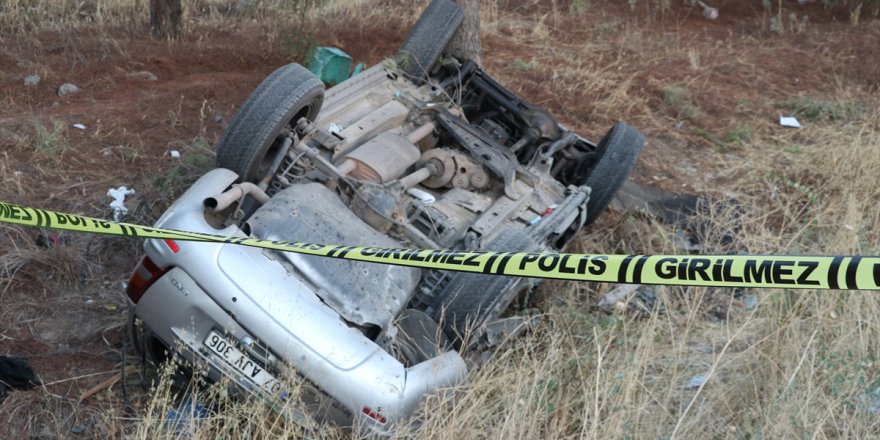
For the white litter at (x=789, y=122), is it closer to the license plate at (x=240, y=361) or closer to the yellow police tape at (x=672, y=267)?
the license plate at (x=240, y=361)

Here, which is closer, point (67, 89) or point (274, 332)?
point (274, 332)

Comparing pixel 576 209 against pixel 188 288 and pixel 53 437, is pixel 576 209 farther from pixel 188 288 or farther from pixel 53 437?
pixel 53 437

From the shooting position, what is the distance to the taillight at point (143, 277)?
378 cm

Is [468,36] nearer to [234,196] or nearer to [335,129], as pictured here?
[335,129]

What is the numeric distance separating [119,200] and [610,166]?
3.12 metres

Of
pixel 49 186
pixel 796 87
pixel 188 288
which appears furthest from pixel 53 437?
pixel 796 87

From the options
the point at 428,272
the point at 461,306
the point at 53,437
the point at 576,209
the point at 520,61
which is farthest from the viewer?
the point at 520,61

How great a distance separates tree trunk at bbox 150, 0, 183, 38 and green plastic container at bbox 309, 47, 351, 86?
2.04 m

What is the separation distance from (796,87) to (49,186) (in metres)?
7.30

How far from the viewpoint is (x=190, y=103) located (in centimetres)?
715

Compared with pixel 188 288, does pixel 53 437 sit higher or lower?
lower

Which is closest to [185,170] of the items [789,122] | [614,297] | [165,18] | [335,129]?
[335,129]

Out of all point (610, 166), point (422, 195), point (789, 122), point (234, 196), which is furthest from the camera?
point (789, 122)

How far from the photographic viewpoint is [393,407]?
3629mm
